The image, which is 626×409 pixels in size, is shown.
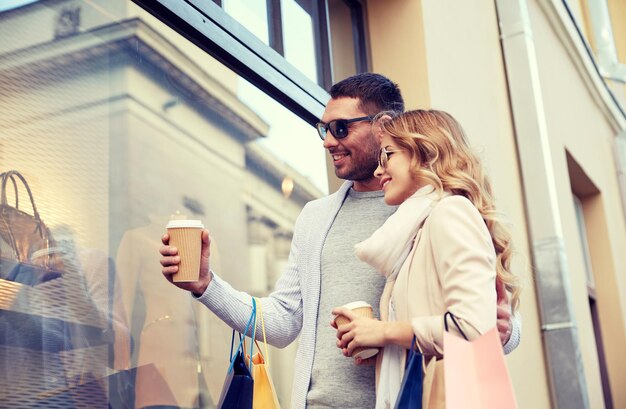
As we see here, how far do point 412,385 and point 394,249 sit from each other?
39cm

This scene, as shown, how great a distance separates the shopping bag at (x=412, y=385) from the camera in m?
1.93

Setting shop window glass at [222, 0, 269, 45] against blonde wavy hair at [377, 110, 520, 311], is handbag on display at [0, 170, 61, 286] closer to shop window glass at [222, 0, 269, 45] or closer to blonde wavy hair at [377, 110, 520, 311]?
blonde wavy hair at [377, 110, 520, 311]

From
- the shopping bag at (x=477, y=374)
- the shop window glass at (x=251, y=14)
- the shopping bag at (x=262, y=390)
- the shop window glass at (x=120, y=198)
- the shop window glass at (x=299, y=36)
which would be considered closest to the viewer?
the shopping bag at (x=477, y=374)

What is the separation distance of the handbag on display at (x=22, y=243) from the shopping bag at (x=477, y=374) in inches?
50.1

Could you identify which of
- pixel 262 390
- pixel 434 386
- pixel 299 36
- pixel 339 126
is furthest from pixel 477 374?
pixel 299 36

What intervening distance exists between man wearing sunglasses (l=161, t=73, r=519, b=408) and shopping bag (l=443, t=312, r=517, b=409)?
375 millimetres

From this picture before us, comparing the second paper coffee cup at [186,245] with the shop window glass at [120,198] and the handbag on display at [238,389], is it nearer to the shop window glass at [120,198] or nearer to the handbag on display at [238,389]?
the handbag on display at [238,389]

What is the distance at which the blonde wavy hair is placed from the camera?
2.25 meters

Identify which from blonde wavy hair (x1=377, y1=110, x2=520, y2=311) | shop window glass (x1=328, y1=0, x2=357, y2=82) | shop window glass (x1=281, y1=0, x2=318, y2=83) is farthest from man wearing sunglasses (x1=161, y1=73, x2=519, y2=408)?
shop window glass (x1=328, y1=0, x2=357, y2=82)

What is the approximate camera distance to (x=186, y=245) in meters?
2.19

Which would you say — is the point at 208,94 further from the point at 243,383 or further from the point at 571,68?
the point at 571,68

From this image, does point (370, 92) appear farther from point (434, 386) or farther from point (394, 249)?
point (434, 386)

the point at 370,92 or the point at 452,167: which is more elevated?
the point at 370,92

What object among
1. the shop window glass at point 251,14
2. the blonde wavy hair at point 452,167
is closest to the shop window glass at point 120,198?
the shop window glass at point 251,14
